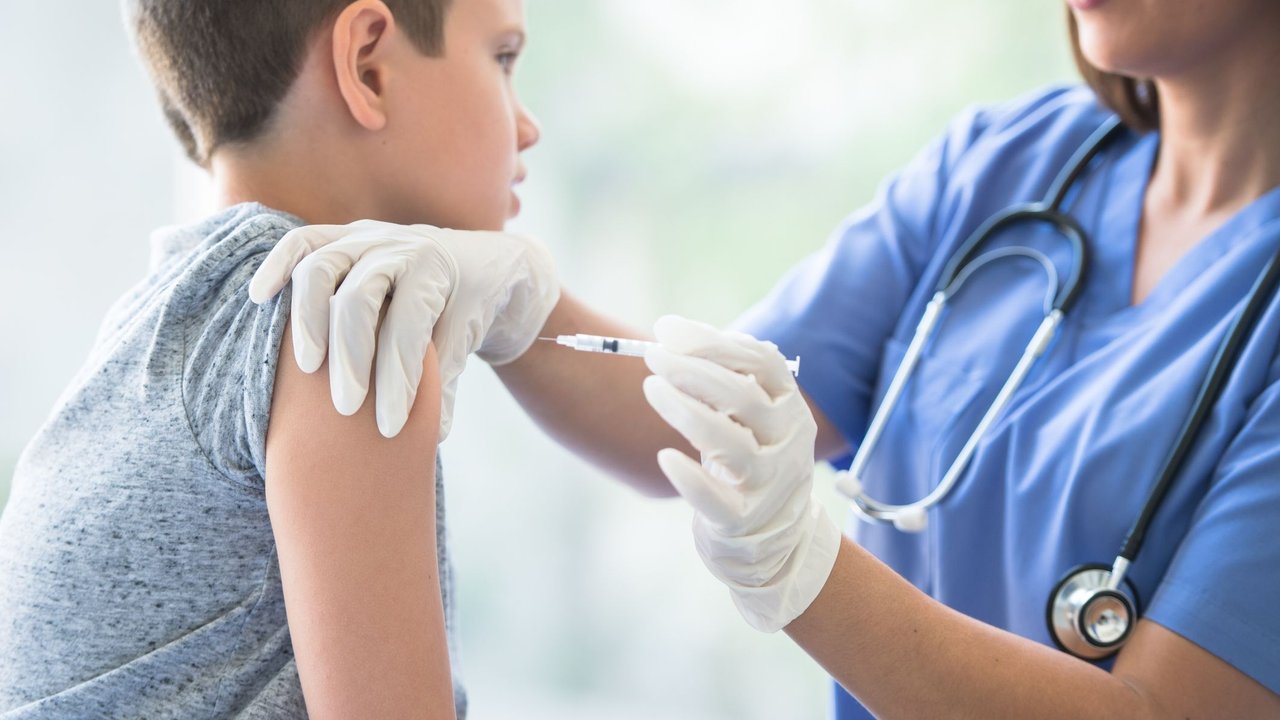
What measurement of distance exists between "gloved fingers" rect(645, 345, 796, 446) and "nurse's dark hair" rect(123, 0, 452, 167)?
42cm

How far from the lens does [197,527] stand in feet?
3.01

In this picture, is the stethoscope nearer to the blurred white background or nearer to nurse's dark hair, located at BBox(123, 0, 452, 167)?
nurse's dark hair, located at BBox(123, 0, 452, 167)

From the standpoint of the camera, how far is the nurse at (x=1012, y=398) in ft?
3.10

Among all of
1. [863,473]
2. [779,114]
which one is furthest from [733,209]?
[863,473]

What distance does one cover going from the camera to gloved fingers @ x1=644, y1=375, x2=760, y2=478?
89cm

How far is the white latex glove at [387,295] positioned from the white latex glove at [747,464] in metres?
0.20

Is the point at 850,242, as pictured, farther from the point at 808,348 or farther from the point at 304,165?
the point at 304,165

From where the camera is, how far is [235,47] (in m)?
1.03

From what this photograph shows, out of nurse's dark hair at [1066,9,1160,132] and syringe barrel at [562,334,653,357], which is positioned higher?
nurse's dark hair at [1066,9,1160,132]

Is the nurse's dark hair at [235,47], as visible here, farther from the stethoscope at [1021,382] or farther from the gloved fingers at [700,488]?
the stethoscope at [1021,382]

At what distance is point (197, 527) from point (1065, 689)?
0.80m

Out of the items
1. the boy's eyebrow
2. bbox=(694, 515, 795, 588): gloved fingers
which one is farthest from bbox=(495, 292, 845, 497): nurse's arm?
bbox=(694, 515, 795, 588): gloved fingers

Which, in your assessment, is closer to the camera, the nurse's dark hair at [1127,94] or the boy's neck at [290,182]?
the boy's neck at [290,182]

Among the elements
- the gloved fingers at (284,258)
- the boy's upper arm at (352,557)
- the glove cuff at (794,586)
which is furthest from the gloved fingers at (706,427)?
the gloved fingers at (284,258)
